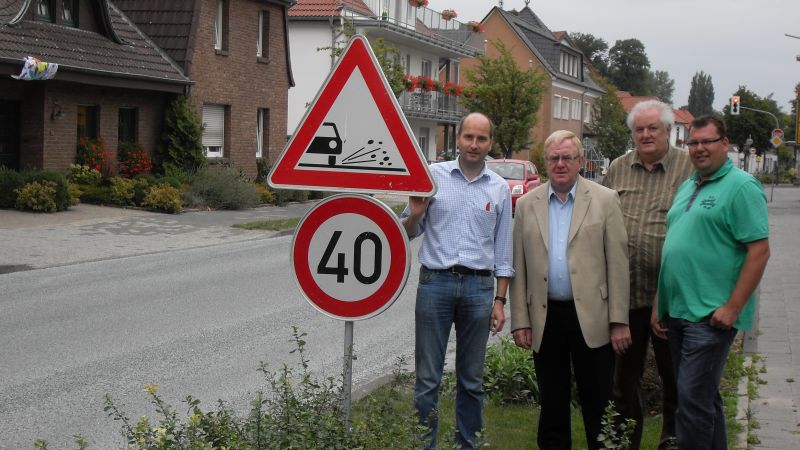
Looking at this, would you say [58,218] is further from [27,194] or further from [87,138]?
[87,138]

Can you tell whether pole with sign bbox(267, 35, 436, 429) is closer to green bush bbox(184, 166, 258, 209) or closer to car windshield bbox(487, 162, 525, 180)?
green bush bbox(184, 166, 258, 209)

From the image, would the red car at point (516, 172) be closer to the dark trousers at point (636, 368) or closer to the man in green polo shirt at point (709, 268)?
the dark trousers at point (636, 368)

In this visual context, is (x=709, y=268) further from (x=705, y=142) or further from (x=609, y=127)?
(x=609, y=127)

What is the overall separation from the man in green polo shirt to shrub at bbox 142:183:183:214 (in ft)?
63.7

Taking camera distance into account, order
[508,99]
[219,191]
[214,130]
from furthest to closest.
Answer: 1. [508,99]
2. [214,130]
3. [219,191]

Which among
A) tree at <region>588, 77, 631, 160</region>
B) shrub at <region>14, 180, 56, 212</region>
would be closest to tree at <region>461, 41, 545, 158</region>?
tree at <region>588, 77, 631, 160</region>

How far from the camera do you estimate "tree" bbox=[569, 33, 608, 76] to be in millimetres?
125000

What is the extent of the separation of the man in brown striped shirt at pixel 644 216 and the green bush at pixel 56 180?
17409 millimetres

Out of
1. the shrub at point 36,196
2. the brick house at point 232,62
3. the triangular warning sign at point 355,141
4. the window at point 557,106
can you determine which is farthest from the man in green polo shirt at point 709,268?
the window at point 557,106

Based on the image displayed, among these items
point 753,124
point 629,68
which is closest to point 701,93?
point 629,68

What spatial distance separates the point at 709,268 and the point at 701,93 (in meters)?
194

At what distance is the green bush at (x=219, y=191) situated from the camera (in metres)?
25.0

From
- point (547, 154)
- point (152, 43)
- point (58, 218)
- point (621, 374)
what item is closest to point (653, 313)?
point (621, 374)

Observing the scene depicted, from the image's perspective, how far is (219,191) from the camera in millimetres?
25344
